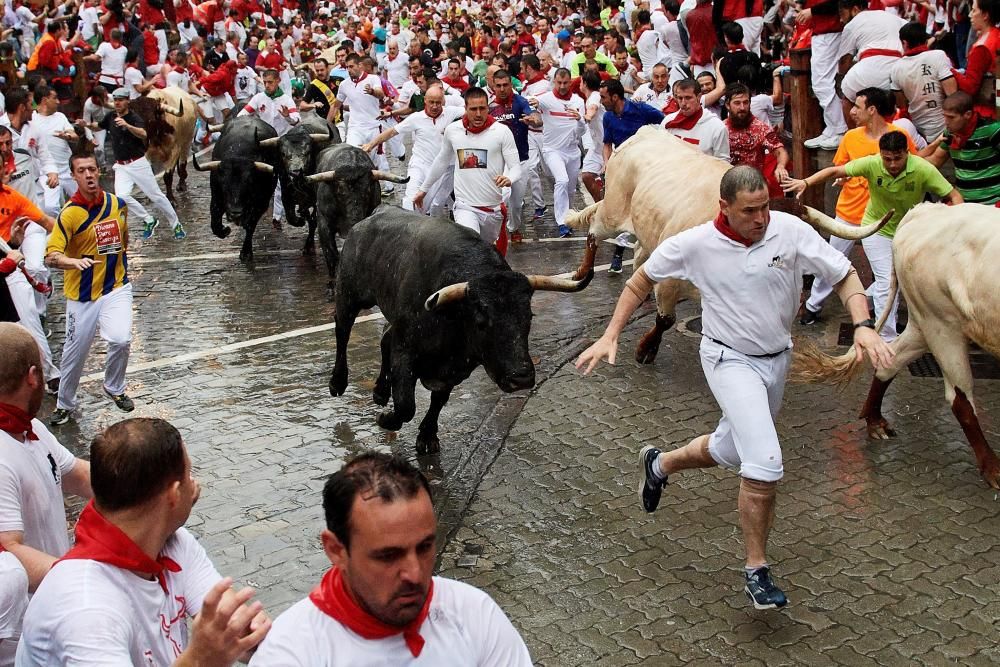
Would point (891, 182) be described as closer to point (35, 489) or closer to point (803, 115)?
point (803, 115)

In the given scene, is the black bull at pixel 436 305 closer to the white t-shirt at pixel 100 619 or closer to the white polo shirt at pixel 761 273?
the white polo shirt at pixel 761 273

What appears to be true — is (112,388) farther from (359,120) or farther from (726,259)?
(359,120)

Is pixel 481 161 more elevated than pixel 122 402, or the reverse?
A: pixel 481 161

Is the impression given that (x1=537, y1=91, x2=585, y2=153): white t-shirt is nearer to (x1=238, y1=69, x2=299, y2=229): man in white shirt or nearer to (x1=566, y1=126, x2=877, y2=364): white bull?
(x1=566, y1=126, x2=877, y2=364): white bull

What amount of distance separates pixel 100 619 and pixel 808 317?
26.6ft

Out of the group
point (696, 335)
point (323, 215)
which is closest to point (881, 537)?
point (696, 335)

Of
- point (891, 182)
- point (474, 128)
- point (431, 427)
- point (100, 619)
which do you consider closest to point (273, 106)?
point (474, 128)

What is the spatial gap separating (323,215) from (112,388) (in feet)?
13.7

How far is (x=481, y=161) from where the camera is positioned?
1095cm

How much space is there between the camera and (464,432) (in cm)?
834

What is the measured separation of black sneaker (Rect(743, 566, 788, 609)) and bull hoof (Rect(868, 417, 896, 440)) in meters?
2.41

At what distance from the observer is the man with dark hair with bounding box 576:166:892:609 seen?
18.2 feet

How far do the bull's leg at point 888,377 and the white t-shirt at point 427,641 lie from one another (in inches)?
198

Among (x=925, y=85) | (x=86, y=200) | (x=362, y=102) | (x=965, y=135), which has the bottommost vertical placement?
(x=362, y=102)
